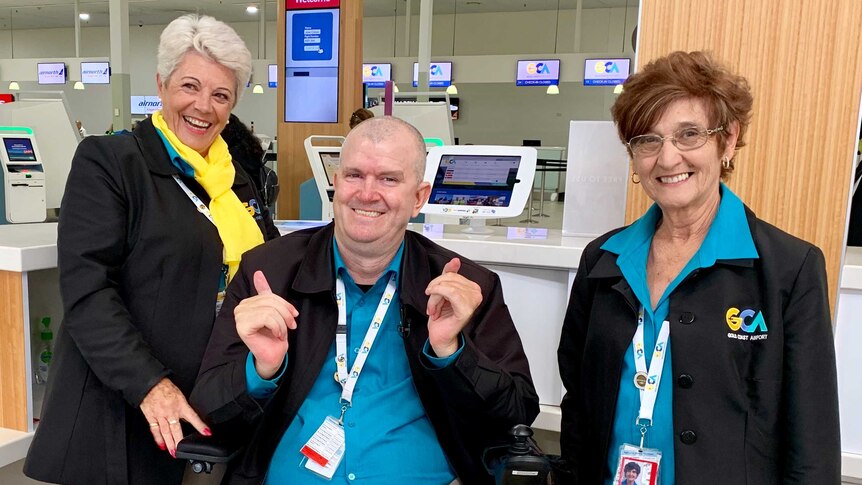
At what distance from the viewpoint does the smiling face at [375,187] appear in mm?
1638

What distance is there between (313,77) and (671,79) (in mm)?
5925

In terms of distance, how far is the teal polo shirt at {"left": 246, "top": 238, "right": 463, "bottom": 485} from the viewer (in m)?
1.66

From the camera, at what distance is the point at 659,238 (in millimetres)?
1666

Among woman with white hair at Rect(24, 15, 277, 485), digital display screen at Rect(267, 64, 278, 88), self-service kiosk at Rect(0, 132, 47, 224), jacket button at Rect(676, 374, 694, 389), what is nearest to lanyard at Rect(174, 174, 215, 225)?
woman with white hair at Rect(24, 15, 277, 485)

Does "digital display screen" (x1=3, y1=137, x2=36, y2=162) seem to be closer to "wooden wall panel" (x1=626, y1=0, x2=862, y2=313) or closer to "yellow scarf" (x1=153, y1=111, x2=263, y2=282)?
"yellow scarf" (x1=153, y1=111, x2=263, y2=282)

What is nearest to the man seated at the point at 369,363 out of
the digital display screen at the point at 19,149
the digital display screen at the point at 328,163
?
the digital display screen at the point at 328,163

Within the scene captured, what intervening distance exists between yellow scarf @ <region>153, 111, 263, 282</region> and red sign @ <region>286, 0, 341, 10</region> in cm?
534

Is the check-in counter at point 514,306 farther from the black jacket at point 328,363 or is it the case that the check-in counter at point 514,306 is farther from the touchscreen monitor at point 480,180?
the black jacket at point 328,363

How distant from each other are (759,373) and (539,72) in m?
15.0

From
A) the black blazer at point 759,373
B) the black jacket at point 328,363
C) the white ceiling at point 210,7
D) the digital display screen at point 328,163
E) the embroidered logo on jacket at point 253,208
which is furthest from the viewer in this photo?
the white ceiling at point 210,7

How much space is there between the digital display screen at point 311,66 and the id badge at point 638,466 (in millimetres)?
5871

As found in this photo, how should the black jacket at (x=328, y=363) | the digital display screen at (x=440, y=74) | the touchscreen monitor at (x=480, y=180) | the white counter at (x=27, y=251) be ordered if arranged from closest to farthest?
the black jacket at (x=328, y=363)
the white counter at (x=27, y=251)
the touchscreen monitor at (x=480, y=180)
the digital display screen at (x=440, y=74)

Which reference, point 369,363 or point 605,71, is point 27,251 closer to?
point 369,363

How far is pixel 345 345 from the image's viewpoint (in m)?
1.68
